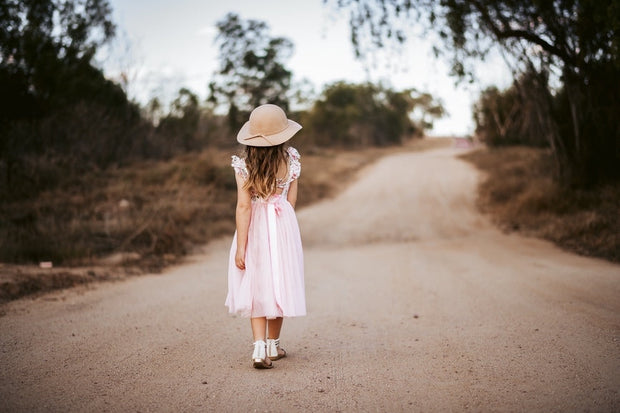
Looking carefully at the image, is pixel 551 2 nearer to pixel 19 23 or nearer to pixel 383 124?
pixel 19 23

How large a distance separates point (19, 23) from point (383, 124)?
40023 mm

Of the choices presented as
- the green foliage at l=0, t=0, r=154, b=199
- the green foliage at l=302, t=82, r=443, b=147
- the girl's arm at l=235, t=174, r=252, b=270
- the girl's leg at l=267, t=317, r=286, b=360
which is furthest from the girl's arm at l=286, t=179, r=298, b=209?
the green foliage at l=302, t=82, r=443, b=147

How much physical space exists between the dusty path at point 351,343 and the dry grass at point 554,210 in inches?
29.3

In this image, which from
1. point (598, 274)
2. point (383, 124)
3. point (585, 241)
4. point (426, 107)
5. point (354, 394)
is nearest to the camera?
point (354, 394)

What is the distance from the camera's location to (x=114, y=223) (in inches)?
428

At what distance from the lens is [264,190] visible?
4.19 metres

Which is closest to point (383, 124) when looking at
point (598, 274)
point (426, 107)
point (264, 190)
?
point (426, 107)

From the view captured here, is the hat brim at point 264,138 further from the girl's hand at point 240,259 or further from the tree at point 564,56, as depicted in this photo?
the tree at point 564,56

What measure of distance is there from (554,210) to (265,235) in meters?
10.0

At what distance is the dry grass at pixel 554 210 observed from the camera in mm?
Result: 9750

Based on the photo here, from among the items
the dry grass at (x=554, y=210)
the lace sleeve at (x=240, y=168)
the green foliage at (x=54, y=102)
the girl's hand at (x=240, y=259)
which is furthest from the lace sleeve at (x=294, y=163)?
the green foliage at (x=54, y=102)

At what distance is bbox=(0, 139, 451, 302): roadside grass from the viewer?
8258mm

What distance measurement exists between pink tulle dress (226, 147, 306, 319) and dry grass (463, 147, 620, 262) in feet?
22.1

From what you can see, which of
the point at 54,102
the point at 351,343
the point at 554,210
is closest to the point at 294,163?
the point at 351,343
